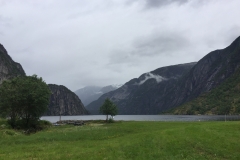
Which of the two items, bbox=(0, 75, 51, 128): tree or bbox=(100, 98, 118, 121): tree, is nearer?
bbox=(0, 75, 51, 128): tree

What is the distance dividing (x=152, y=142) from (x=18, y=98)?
57302mm

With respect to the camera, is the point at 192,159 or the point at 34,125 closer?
the point at 192,159

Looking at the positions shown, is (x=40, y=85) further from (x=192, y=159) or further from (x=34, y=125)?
(x=192, y=159)

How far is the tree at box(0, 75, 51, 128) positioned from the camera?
245 ft

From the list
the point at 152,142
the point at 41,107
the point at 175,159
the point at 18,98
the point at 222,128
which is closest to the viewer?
the point at 175,159

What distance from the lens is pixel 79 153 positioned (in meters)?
25.2

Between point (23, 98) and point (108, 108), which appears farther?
point (108, 108)

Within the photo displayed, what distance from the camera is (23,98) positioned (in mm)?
73812

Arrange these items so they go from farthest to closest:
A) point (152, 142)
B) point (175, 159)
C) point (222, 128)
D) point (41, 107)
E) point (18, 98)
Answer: point (41, 107) < point (18, 98) < point (222, 128) < point (152, 142) < point (175, 159)

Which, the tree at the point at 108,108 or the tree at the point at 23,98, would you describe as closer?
the tree at the point at 23,98

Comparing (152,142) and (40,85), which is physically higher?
(40,85)

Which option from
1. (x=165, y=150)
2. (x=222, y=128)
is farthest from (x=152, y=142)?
(x=222, y=128)

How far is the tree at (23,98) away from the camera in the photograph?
74.7 meters

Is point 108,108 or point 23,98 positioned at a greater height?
point 23,98
